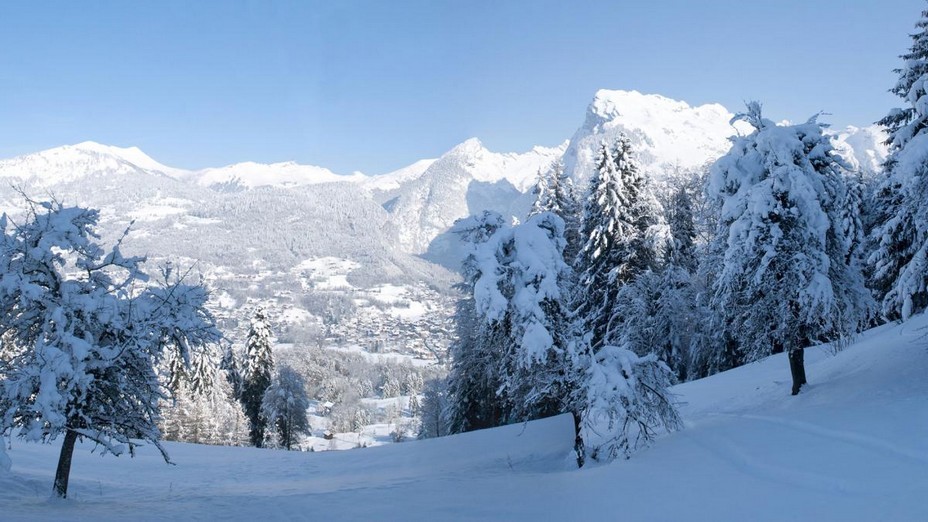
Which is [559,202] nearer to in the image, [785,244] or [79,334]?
[785,244]

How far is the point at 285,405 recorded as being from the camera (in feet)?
131

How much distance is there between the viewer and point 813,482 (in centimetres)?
885

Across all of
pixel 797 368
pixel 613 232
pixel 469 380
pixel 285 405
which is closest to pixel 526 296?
pixel 797 368

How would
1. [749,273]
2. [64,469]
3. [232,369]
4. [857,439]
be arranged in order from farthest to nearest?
[232,369] < [749,273] < [64,469] < [857,439]

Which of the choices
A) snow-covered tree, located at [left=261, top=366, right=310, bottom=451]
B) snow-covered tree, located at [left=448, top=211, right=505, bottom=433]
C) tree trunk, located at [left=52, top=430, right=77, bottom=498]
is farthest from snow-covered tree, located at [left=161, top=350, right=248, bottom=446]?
tree trunk, located at [left=52, top=430, right=77, bottom=498]

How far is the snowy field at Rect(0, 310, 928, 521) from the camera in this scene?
28.3ft

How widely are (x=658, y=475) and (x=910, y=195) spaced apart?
32.4ft

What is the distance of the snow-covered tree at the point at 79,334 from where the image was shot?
9.36 meters

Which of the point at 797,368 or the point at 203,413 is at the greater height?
the point at 797,368

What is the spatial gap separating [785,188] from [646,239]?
13.0 meters

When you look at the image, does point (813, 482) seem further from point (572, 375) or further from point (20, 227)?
point (20, 227)

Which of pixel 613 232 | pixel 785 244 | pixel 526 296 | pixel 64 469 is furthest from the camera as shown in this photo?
pixel 613 232

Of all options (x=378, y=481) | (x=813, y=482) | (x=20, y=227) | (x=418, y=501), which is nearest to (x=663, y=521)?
(x=813, y=482)

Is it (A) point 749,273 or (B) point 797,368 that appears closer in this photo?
(A) point 749,273
